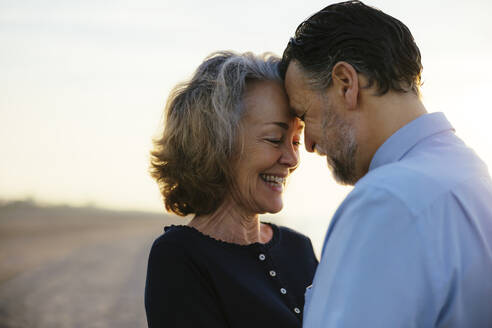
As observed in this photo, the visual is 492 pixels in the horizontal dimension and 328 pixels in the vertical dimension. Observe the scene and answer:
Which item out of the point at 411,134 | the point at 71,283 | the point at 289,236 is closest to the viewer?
the point at 411,134

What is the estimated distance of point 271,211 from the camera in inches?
121

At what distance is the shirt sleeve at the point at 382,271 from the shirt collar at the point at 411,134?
35 cm

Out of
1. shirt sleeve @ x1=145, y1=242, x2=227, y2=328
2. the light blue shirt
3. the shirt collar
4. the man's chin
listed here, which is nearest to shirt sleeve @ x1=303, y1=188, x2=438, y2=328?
the light blue shirt

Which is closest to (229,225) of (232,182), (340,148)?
(232,182)

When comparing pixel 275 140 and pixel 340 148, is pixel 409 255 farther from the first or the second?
pixel 275 140

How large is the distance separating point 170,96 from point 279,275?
107 cm

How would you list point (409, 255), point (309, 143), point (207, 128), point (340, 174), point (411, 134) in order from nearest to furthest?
1. point (409, 255)
2. point (411, 134)
3. point (340, 174)
4. point (309, 143)
5. point (207, 128)

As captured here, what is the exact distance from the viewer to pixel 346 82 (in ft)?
7.24

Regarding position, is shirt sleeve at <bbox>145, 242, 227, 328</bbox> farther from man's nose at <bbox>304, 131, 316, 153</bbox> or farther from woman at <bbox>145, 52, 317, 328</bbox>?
man's nose at <bbox>304, 131, 316, 153</bbox>

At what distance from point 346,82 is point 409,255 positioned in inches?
32.8

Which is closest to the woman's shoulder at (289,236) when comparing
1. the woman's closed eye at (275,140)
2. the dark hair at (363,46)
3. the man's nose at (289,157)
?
the man's nose at (289,157)

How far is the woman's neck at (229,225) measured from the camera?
2949 millimetres

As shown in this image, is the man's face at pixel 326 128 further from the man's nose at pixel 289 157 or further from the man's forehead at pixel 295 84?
the man's nose at pixel 289 157

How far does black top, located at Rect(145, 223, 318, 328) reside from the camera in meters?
2.50
